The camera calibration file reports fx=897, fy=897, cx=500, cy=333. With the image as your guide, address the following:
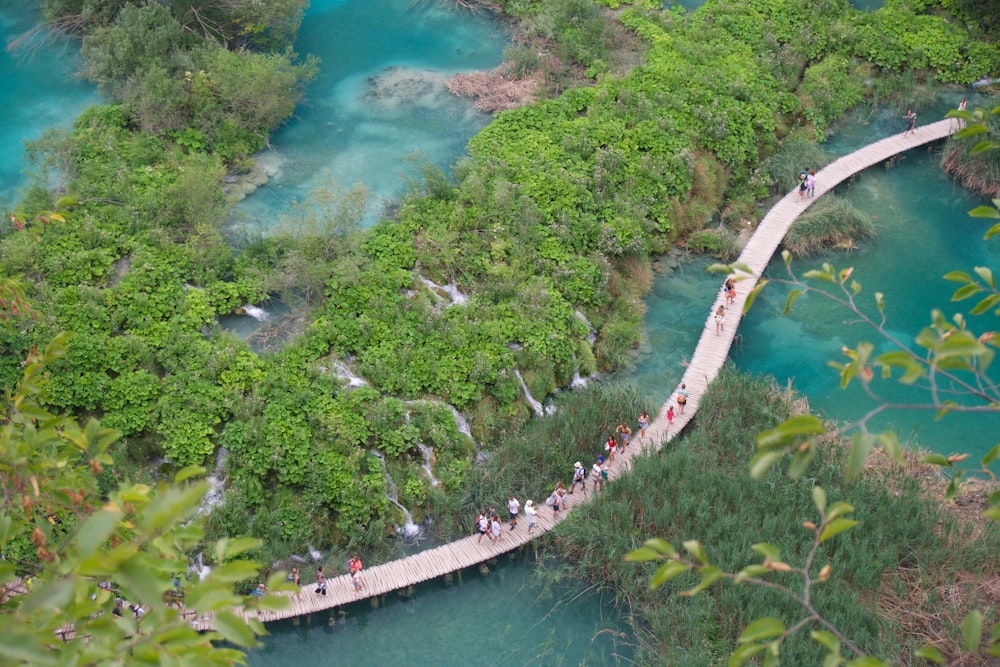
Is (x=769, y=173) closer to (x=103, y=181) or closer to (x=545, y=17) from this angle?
(x=545, y=17)

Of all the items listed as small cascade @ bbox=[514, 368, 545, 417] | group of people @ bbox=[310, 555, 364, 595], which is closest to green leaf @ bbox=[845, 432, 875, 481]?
group of people @ bbox=[310, 555, 364, 595]

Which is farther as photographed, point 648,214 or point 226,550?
point 648,214

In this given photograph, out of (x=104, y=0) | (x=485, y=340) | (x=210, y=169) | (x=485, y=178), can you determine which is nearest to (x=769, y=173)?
(x=485, y=178)

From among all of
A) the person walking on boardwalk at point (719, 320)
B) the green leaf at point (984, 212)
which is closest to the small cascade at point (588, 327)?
the person walking on boardwalk at point (719, 320)

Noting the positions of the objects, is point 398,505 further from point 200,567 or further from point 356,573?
point 200,567

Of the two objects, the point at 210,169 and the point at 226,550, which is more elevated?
the point at 226,550

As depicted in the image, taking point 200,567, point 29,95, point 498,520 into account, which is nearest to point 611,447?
point 498,520
